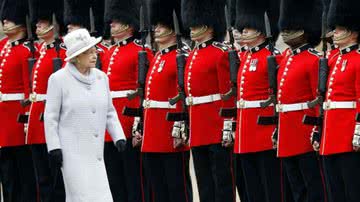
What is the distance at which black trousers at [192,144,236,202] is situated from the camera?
35.3 feet

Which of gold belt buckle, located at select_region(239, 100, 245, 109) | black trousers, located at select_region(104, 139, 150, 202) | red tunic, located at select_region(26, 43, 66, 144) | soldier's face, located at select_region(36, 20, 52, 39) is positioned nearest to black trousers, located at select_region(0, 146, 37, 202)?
red tunic, located at select_region(26, 43, 66, 144)

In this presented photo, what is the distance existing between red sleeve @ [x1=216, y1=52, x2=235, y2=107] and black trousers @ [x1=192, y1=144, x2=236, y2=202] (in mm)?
359

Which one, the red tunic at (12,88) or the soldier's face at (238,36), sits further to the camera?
the red tunic at (12,88)

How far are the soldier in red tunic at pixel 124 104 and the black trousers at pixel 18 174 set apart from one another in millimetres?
906

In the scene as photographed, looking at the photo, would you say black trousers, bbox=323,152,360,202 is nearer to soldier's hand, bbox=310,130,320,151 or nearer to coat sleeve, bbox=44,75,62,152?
soldier's hand, bbox=310,130,320,151

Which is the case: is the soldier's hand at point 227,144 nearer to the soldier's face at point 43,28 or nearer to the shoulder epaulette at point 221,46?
the shoulder epaulette at point 221,46

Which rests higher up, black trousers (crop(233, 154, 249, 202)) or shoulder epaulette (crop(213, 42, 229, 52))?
shoulder epaulette (crop(213, 42, 229, 52))

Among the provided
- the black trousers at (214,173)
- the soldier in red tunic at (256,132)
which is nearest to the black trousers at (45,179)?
the black trousers at (214,173)

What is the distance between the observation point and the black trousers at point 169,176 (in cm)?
1114

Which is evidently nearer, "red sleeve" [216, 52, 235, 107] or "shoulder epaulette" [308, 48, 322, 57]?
"shoulder epaulette" [308, 48, 322, 57]

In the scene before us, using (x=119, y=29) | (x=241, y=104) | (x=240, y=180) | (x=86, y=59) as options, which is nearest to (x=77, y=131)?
(x=86, y=59)

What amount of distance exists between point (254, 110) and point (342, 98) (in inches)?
43.4

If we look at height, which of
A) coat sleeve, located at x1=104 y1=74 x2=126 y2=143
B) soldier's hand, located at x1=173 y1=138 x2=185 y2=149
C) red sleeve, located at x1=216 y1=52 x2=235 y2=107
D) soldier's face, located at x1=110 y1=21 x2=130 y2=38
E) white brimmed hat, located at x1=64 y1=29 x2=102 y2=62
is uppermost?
soldier's face, located at x1=110 y1=21 x2=130 y2=38

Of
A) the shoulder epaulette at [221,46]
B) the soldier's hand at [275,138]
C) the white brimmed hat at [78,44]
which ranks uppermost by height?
the white brimmed hat at [78,44]
